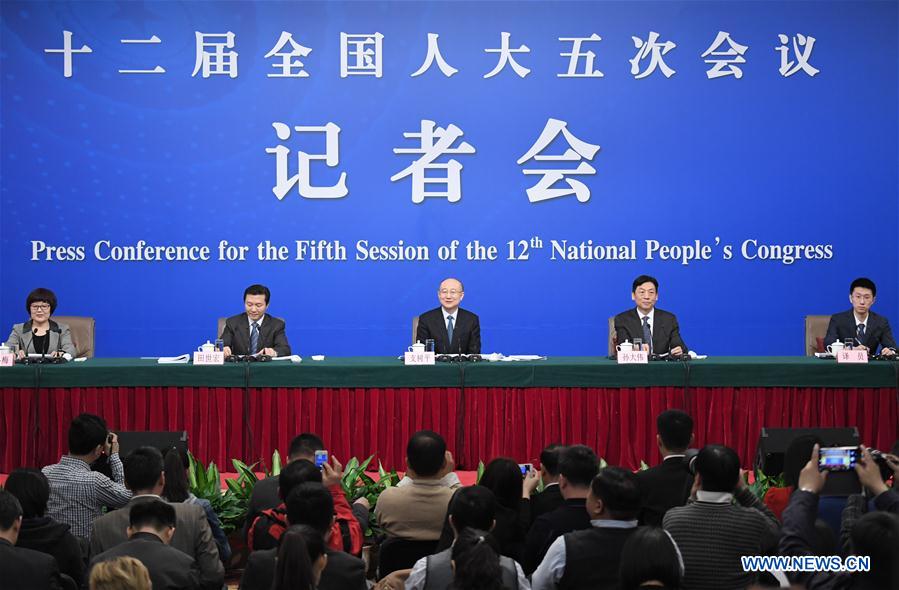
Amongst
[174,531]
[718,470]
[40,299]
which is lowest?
[174,531]

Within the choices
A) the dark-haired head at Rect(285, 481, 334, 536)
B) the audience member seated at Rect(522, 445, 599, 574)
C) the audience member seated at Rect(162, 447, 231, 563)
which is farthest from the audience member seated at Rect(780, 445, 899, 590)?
the audience member seated at Rect(162, 447, 231, 563)

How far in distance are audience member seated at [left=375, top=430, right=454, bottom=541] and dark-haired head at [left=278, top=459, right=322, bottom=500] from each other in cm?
27

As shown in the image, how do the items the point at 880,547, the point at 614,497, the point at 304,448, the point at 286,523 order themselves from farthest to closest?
the point at 304,448 < the point at 286,523 < the point at 614,497 < the point at 880,547

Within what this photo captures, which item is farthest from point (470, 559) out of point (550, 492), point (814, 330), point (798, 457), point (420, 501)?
point (814, 330)

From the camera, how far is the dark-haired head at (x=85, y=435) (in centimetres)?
348

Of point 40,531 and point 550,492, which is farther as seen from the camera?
point 550,492

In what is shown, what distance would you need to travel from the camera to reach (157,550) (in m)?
2.61

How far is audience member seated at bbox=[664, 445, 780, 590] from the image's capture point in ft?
8.63

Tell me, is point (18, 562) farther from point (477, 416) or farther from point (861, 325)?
point (861, 325)

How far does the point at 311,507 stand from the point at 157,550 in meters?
0.40

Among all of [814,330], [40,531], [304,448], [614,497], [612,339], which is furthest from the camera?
[814,330]

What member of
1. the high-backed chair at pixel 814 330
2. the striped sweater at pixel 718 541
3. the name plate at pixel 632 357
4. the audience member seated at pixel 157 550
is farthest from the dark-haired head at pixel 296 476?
the high-backed chair at pixel 814 330

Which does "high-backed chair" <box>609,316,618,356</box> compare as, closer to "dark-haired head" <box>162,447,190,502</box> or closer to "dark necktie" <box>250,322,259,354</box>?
"dark necktie" <box>250,322,259,354</box>

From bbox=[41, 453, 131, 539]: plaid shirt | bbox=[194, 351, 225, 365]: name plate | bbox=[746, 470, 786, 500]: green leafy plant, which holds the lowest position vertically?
bbox=[746, 470, 786, 500]: green leafy plant
